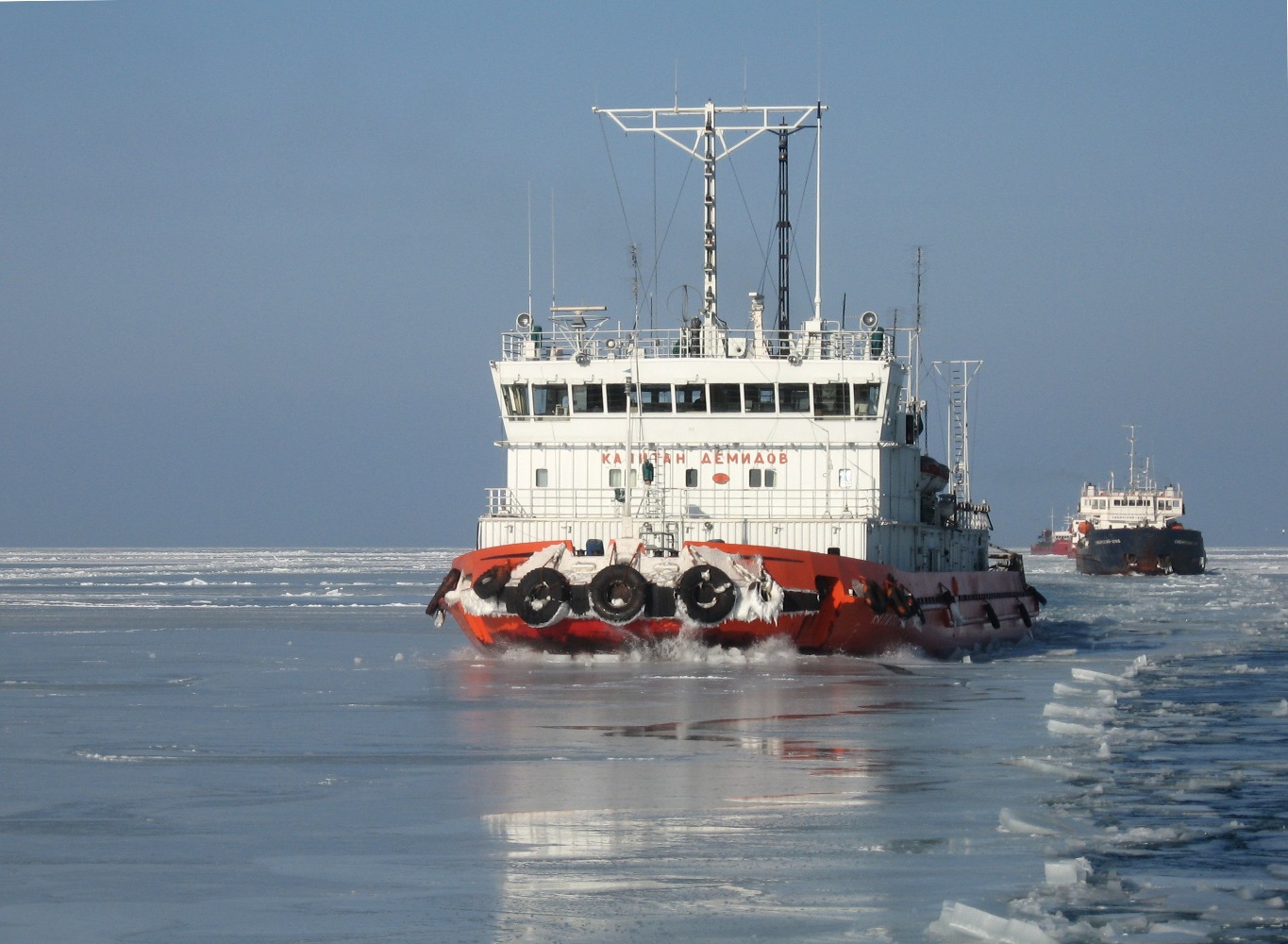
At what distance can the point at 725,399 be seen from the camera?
1137 inches

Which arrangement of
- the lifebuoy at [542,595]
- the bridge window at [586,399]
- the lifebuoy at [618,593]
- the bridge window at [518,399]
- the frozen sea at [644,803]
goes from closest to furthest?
the frozen sea at [644,803], the lifebuoy at [618,593], the lifebuoy at [542,595], the bridge window at [586,399], the bridge window at [518,399]

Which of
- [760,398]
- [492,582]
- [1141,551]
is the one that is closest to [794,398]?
[760,398]

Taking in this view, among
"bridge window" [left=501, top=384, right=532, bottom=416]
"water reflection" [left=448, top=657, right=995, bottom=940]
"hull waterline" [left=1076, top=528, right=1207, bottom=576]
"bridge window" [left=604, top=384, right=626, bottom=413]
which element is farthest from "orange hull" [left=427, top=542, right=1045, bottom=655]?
"hull waterline" [left=1076, top=528, right=1207, bottom=576]

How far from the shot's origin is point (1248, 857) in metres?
10.4

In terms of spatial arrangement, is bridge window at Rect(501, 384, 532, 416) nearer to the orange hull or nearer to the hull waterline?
the orange hull

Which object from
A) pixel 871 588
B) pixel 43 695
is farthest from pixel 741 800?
pixel 871 588

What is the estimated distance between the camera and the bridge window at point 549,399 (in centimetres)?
2944

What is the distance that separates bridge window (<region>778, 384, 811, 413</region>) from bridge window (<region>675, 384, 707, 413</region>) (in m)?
1.25

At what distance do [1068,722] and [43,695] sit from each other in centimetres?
1182

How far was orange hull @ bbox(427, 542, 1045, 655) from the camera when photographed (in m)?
25.3

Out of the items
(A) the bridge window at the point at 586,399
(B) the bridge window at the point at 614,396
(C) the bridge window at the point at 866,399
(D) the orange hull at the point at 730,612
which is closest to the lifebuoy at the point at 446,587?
(D) the orange hull at the point at 730,612

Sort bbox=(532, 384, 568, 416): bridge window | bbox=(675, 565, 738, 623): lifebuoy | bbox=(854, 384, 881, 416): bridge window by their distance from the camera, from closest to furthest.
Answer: bbox=(675, 565, 738, 623): lifebuoy → bbox=(854, 384, 881, 416): bridge window → bbox=(532, 384, 568, 416): bridge window

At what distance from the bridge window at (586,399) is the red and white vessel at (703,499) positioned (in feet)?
0.10

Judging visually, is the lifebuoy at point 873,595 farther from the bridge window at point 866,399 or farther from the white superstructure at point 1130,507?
the white superstructure at point 1130,507
